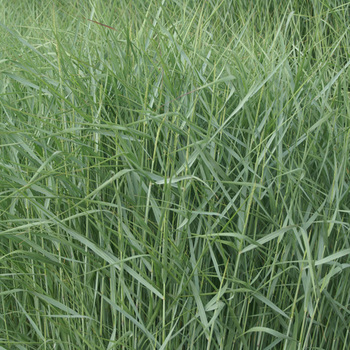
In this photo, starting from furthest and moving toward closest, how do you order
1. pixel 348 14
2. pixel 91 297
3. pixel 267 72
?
1. pixel 348 14
2. pixel 267 72
3. pixel 91 297

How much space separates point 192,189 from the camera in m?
1.14

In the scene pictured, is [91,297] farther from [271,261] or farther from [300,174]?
[300,174]

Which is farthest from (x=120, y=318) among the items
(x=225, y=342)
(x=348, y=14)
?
(x=348, y=14)

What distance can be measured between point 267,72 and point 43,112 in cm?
55

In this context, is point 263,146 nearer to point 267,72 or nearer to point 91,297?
point 267,72

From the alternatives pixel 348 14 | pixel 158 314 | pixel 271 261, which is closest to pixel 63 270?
pixel 158 314

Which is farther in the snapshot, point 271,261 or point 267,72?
point 267,72

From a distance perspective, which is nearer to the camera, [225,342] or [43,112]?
[225,342]

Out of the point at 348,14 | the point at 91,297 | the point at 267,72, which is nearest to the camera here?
the point at 91,297

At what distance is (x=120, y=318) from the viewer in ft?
3.61

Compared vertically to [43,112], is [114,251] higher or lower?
lower

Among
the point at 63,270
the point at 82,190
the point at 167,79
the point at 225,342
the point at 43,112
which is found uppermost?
the point at 167,79

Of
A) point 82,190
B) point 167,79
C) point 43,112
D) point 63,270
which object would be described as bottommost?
point 63,270

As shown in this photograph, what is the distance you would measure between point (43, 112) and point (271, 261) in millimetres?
650
